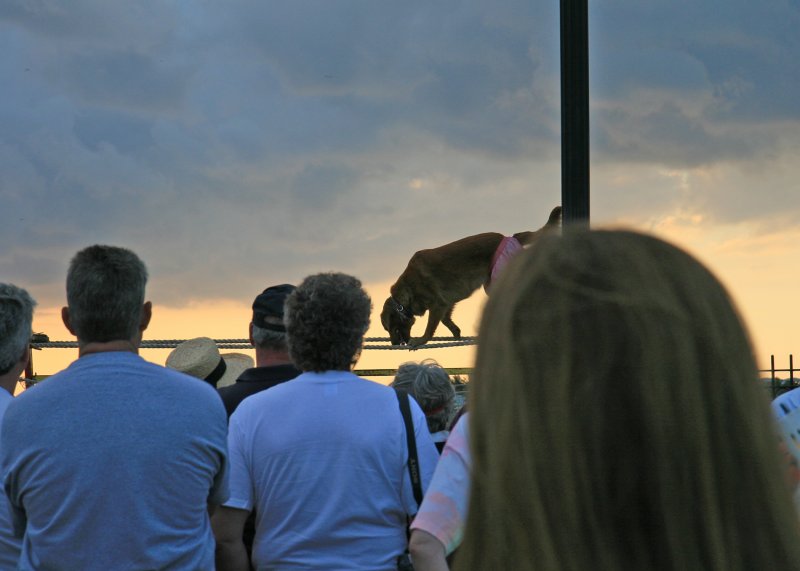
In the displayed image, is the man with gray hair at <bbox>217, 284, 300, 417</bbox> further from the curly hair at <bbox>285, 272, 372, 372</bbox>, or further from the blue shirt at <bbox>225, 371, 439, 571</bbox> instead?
the blue shirt at <bbox>225, 371, 439, 571</bbox>

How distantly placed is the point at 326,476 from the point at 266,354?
844 mm

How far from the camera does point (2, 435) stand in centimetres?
279

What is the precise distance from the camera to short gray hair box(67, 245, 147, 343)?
2857 mm

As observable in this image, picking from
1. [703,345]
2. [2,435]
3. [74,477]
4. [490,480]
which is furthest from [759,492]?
[2,435]

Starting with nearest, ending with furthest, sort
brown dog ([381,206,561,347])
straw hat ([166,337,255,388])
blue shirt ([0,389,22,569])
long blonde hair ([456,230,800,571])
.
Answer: long blonde hair ([456,230,800,571]) < blue shirt ([0,389,22,569]) < straw hat ([166,337,255,388]) < brown dog ([381,206,561,347])

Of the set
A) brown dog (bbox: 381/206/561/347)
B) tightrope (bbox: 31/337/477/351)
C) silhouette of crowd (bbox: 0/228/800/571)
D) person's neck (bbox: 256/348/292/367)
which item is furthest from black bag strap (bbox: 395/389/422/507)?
brown dog (bbox: 381/206/561/347)

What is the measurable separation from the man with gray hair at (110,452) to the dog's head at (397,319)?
1253 centimetres

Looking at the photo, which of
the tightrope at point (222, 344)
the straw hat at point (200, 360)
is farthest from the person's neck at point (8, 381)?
the tightrope at point (222, 344)

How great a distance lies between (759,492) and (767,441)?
0.16 ft

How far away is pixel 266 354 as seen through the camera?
3.88 meters

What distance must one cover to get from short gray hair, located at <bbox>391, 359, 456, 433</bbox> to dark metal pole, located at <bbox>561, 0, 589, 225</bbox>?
0.89m

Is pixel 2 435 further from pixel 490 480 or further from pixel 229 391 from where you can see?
pixel 490 480

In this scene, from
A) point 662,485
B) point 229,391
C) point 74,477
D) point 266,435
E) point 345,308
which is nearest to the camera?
point 662,485

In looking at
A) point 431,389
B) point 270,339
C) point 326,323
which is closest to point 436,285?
point 431,389
